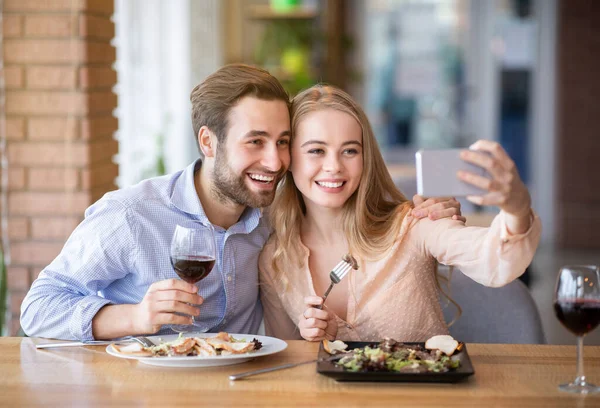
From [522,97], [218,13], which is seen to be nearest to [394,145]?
[522,97]

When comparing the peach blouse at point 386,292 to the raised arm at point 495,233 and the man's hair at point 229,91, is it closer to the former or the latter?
the raised arm at point 495,233

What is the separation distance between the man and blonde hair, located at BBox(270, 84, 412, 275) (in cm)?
6

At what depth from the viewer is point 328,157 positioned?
2266 millimetres

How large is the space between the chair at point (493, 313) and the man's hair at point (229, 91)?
769mm

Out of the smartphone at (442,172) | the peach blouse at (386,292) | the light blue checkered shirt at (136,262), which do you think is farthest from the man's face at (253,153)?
the smartphone at (442,172)

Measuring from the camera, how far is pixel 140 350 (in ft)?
5.75

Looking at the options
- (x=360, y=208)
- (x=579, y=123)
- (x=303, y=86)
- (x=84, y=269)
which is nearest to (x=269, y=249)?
(x=360, y=208)

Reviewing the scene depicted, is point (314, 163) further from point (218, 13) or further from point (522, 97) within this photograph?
point (522, 97)

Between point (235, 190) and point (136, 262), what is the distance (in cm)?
32

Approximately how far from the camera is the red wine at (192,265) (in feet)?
5.82

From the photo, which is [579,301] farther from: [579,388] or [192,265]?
[192,265]

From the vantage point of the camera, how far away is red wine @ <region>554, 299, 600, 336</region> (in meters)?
1.53

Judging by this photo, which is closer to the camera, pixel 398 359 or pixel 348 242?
pixel 398 359

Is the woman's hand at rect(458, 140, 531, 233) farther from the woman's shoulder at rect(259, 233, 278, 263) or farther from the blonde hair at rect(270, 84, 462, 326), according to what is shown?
the woman's shoulder at rect(259, 233, 278, 263)
